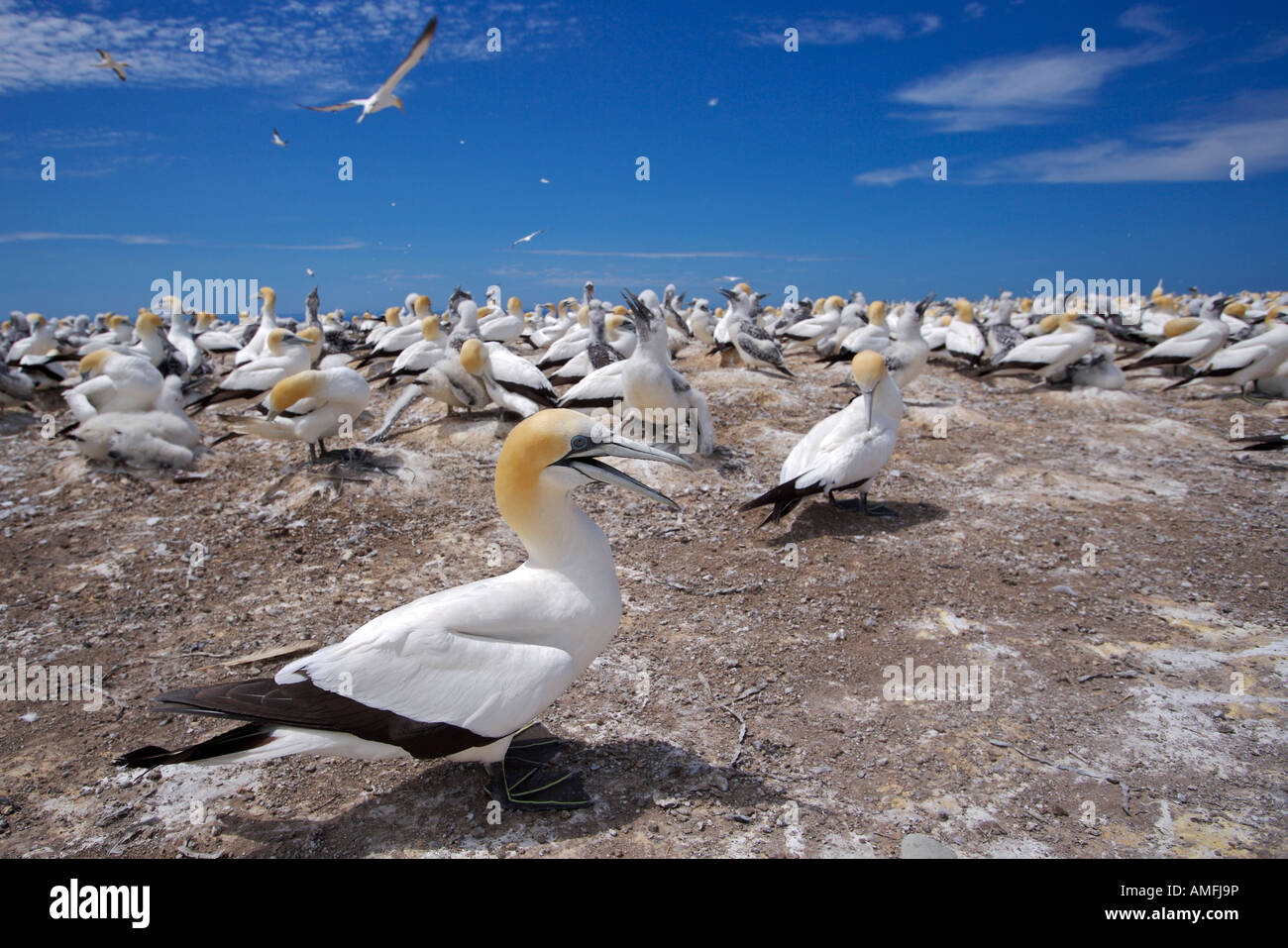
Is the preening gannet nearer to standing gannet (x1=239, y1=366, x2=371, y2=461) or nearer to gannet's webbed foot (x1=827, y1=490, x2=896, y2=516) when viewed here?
gannet's webbed foot (x1=827, y1=490, x2=896, y2=516)

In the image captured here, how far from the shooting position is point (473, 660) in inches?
115

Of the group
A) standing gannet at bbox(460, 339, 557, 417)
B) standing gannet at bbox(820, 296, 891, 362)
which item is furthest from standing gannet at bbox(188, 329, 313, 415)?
standing gannet at bbox(820, 296, 891, 362)

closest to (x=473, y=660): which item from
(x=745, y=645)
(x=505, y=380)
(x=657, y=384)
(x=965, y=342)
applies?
(x=745, y=645)

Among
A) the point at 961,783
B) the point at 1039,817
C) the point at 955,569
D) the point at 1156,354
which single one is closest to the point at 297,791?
the point at 961,783

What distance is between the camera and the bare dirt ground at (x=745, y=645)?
3158 millimetres

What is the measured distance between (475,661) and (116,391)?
807 cm

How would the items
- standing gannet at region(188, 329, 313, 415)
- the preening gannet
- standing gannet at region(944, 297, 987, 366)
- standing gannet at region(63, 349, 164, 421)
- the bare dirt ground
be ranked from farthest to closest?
standing gannet at region(944, 297, 987, 366) < the preening gannet < standing gannet at region(188, 329, 313, 415) < standing gannet at region(63, 349, 164, 421) < the bare dirt ground

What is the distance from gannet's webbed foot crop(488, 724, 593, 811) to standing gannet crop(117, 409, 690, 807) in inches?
0.9

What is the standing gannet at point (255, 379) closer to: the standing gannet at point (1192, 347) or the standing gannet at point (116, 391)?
the standing gannet at point (116, 391)

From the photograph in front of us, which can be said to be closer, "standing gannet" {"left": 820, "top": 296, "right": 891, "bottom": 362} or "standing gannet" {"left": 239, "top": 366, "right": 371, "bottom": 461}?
"standing gannet" {"left": 239, "top": 366, "right": 371, "bottom": 461}

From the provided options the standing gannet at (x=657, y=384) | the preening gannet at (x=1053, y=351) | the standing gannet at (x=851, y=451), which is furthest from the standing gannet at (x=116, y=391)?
the preening gannet at (x=1053, y=351)

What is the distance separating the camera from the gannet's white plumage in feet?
9.28

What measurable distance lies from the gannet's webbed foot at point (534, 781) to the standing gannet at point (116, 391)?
756 centimetres

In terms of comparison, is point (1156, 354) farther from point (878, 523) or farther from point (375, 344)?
point (375, 344)
